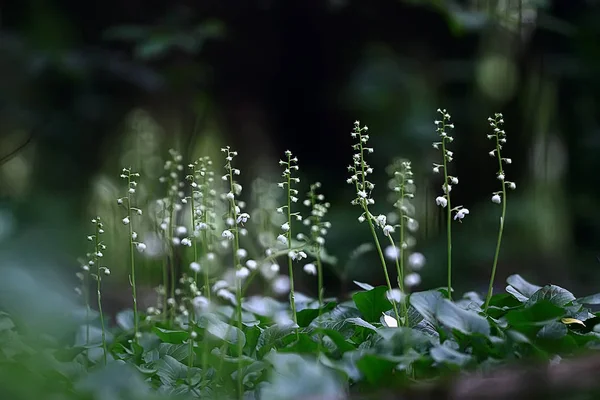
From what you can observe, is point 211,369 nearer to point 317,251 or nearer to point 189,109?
point 317,251

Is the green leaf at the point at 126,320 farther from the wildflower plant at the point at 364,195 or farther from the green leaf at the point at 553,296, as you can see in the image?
the green leaf at the point at 553,296

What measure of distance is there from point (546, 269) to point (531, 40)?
4.25 ft

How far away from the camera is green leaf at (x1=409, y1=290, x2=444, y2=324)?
1384 mm

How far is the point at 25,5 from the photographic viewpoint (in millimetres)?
3395

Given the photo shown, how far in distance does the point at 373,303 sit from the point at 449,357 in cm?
46

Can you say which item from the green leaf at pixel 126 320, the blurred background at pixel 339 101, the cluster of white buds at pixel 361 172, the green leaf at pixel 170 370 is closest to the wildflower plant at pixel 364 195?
the cluster of white buds at pixel 361 172

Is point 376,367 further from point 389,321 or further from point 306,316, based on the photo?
point 306,316

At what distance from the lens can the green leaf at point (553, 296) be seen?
60.5 inches

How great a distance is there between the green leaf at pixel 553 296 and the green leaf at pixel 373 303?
13.5 inches

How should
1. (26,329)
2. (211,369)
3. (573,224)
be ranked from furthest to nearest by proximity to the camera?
(573,224)
(211,369)
(26,329)

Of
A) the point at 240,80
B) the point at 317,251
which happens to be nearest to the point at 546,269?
the point at 240,80

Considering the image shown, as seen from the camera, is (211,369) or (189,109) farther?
(189,109)

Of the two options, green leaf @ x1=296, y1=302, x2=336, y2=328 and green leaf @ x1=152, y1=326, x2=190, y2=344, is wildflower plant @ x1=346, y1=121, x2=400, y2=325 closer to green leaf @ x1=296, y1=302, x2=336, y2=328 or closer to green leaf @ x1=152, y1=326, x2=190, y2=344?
green leaf @ x1=296, y1=302, x2=336, y2=328

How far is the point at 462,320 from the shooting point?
4.19 ft
